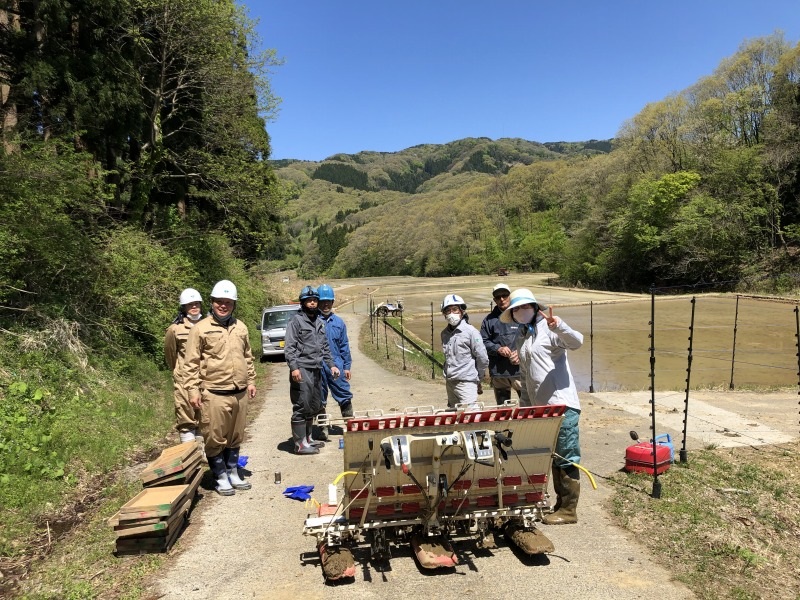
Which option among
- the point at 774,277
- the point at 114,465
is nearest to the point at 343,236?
the point at 774,277

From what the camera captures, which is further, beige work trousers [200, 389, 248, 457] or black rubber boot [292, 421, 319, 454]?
black rubber boot [292, 421, 319, 454]

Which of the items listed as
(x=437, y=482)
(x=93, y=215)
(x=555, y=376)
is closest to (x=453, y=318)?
(x=555, y=376)

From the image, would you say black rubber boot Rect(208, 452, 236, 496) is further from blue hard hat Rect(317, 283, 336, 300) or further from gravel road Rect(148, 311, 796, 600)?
blue hard hat Rect(317, 283, 336, 300)

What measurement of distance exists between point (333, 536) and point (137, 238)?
10473 millimetres

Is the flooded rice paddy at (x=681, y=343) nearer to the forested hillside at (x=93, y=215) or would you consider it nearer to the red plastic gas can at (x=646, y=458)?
the red plastic gas can at (x=646, y=458)

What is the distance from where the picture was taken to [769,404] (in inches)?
413

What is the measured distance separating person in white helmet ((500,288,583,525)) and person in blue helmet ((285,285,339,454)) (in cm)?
304

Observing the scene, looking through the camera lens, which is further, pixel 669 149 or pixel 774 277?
pixel 669 149

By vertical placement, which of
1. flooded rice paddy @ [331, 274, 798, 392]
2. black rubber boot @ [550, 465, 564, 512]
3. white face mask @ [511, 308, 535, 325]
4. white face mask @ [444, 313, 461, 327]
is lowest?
flooded rice paddy @ [331, 274, 798, 392]

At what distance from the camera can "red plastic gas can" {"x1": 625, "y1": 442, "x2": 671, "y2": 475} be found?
19.6ft

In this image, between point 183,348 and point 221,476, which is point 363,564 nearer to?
point 221,476

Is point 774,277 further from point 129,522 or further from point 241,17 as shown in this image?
point 129,522

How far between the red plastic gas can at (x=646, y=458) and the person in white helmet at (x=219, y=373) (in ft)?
14.9

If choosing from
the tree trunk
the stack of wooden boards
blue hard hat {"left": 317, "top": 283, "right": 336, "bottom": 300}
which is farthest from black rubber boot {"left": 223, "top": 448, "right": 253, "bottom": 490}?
the tree trunk
